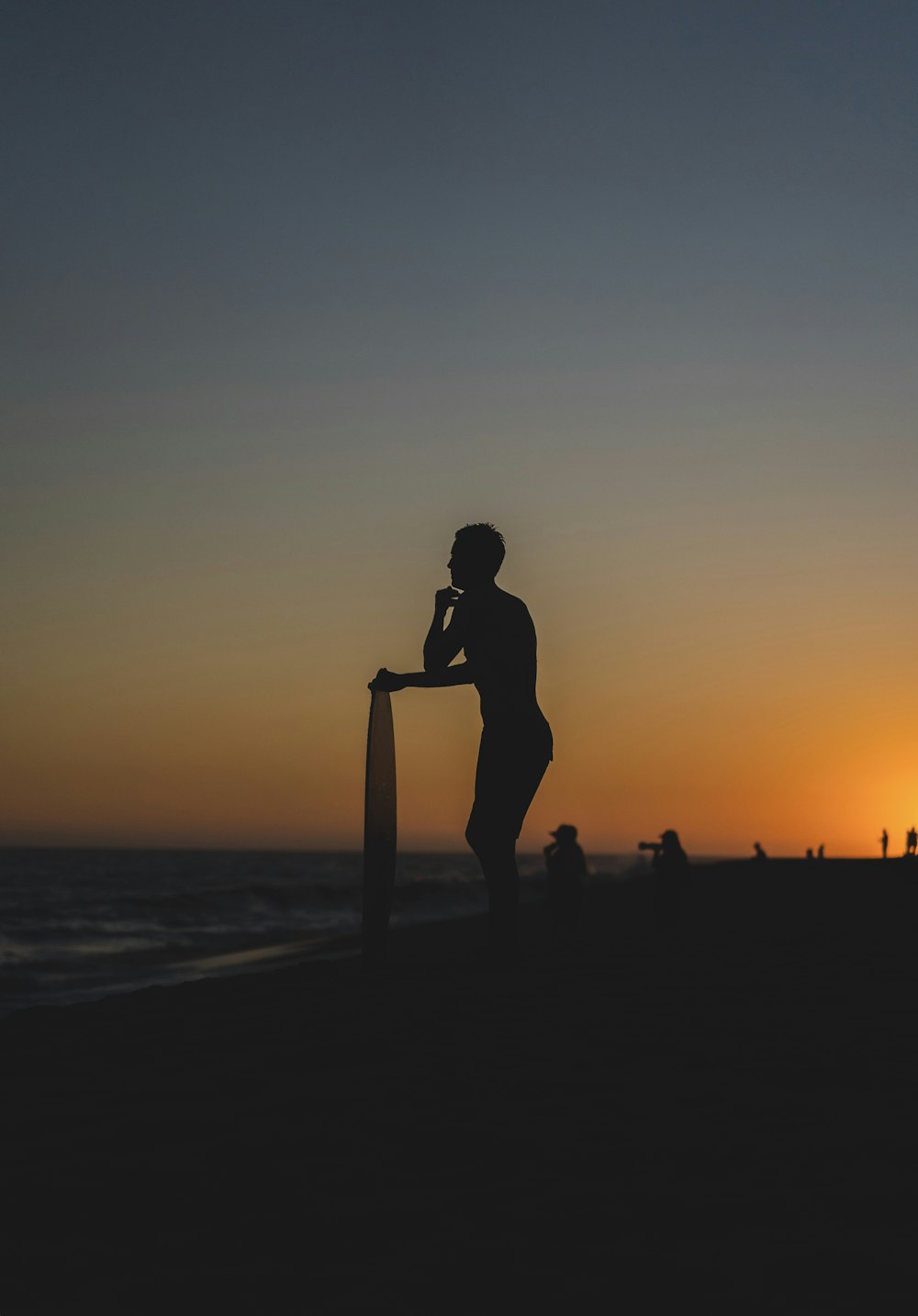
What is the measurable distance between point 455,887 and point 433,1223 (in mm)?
56161

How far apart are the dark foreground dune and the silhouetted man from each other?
27.8 inches

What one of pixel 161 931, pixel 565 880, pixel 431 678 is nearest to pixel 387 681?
pixel 431 678

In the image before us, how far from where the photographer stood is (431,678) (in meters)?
6.82

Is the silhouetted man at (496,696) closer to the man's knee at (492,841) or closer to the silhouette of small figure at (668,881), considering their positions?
the man's knee at (492,841)

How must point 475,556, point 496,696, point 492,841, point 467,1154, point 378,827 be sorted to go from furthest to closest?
point 378,827, point 475,556, point 496,696, point 492,841, point 467,1154

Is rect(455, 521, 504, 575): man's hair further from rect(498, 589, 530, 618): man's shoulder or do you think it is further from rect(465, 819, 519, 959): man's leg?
rect(465, 819, 519, 959): man's leg

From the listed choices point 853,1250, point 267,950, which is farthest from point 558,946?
point 267,950

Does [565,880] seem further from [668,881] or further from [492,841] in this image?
[492,841]

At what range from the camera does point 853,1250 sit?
2.64 meters

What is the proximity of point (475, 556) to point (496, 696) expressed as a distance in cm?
85

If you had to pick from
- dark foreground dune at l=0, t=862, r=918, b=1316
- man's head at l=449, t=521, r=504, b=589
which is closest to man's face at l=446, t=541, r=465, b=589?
man's head at l=449, t=521, r=504, b=589

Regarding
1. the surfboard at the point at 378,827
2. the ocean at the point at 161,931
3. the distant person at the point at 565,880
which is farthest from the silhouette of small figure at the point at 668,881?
the surfboard at the point at 378,827

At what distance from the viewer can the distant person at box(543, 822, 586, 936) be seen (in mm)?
15102

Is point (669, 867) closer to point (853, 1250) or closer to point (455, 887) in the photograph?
point (853, 1250)
